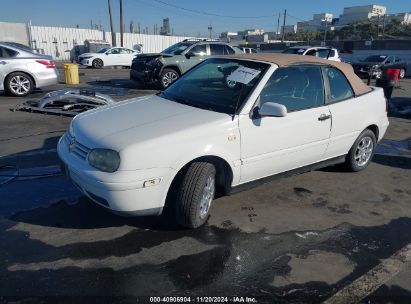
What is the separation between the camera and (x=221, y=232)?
3.58 m

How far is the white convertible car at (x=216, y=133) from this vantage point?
3.12 meters

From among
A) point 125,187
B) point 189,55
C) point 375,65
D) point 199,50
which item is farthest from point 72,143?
point 375,65

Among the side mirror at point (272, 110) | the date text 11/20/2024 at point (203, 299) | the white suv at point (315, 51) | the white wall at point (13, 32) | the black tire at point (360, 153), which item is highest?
the white wall at point (13, 32)

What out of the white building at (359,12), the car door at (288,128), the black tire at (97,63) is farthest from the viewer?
the white building at (359,12)

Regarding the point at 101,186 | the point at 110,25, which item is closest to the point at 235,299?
the point at 101,186

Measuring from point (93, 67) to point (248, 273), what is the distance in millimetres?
24010

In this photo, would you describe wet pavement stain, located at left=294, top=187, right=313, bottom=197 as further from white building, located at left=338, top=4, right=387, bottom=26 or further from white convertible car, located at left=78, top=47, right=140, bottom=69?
white building, located at left=338, top=4, right=387, bottom=26

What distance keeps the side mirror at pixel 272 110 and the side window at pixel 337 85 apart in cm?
128

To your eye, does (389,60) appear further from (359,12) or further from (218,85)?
(359,12)

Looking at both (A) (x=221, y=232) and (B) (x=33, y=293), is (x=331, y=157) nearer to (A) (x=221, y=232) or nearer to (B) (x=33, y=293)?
(A) (x=221, y=232)

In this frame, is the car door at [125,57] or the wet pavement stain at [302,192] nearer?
the wet pavement stain at [302,192]

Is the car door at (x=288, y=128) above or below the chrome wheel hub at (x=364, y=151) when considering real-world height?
above

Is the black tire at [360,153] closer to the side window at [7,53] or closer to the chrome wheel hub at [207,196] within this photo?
the chrome wheel hub at [207,196]

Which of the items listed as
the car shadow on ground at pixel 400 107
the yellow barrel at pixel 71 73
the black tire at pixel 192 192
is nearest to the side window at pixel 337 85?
the black tire at pixel 192 192
